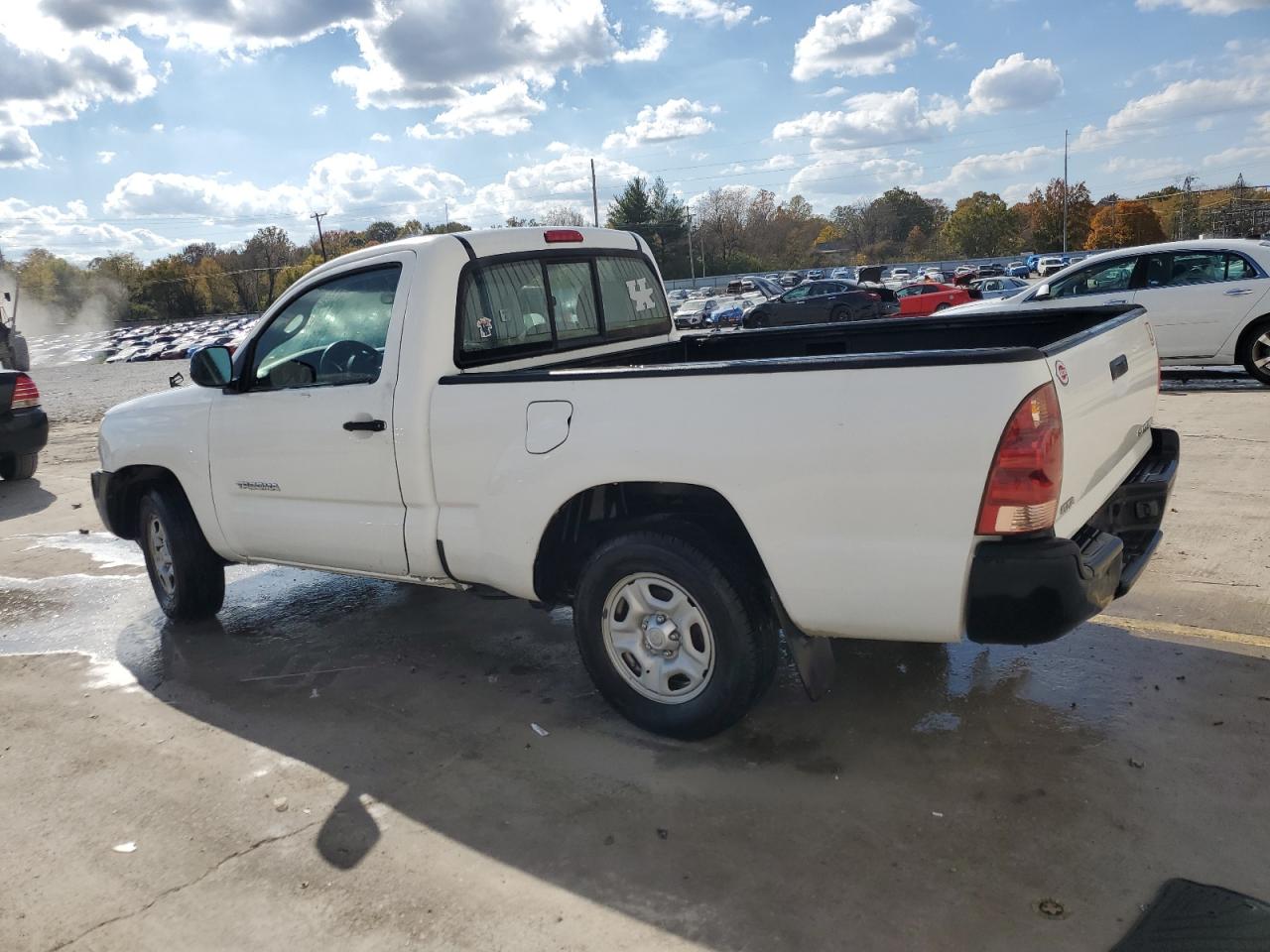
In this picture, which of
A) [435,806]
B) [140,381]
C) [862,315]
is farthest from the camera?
[140,381]

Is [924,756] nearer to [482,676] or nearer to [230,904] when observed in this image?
[482,676]

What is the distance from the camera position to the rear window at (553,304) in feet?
14.1

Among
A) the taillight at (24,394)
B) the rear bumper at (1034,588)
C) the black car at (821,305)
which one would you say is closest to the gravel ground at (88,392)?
the taillight at (24,394)

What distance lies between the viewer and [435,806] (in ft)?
11.3

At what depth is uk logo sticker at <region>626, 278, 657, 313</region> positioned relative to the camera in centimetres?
523

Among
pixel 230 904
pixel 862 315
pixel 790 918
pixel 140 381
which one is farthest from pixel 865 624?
pixel 140 381

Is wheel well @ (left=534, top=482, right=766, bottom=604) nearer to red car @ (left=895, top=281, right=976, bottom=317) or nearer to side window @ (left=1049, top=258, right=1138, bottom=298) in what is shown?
side window @ (left=1049, top=258, right=1138, bottom=298)

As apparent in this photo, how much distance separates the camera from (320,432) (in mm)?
4406

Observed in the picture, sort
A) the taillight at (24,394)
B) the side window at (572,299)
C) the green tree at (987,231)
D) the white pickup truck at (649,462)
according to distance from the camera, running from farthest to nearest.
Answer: the green tree at (987,231) < the taillight at (24,394) < the side window at (572,299) < the white pickup truck at (649,462)

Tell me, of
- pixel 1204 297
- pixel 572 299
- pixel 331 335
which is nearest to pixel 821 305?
pixel 1204 297

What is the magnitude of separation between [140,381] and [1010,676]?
31992mm

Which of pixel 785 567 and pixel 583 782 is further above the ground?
pixel 785 567

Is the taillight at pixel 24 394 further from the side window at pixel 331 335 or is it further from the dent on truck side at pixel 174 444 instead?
the side window at pixel 331 335

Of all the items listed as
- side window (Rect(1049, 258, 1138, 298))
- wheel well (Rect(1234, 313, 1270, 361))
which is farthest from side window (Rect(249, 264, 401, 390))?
wheel well (Rect(1234, 313, 1270, 361))
